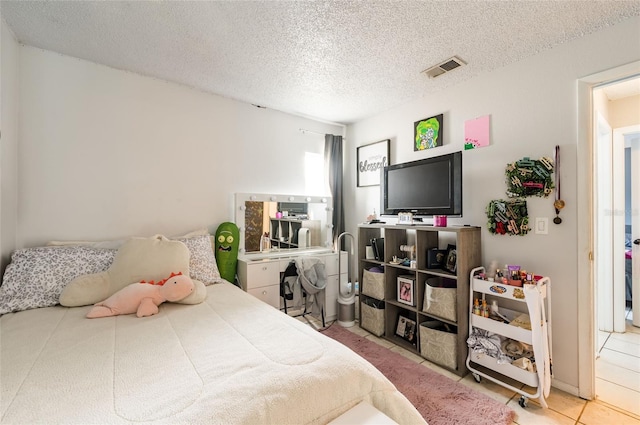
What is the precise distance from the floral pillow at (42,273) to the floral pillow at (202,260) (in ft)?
1.82

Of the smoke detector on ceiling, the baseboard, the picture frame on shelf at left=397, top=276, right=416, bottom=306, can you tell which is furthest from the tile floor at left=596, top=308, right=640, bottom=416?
the smoke detector on ceiling

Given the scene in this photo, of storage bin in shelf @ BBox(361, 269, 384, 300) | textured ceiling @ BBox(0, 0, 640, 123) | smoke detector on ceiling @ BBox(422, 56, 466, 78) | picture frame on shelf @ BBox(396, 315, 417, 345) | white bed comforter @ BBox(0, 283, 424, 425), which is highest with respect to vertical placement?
textured ceiling @ BBox(0, 0, 640, 123)

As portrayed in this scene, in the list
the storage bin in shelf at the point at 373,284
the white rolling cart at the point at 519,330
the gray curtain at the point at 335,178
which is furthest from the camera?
the gray curtain at the point at 335,178

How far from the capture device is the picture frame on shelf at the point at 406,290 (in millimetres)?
2439

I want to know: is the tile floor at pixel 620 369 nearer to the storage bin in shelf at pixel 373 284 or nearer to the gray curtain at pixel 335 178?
the storage bin in shelf at pixel 373 284

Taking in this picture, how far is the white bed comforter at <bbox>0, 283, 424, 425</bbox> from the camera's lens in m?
0.83

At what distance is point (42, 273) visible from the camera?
1736 mm

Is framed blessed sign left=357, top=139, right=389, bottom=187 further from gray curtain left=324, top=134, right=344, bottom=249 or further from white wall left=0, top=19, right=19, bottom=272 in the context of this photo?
white wall left=0, top=19, right=19, bottom=272

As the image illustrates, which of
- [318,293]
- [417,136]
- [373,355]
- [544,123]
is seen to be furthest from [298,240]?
A: [544,123]

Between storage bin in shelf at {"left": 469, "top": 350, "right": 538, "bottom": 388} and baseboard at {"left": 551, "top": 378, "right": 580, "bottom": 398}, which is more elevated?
storage bin in shelf at {"left": 469, "top": 350, "right": 538, "bottom": 388}

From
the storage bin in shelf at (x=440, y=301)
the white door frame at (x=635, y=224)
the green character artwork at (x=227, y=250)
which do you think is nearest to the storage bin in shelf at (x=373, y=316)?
the storage bin in shelf at (x=440, y=301)

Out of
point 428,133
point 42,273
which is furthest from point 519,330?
point 42,273

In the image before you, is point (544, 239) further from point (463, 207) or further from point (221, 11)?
point (221, 11)

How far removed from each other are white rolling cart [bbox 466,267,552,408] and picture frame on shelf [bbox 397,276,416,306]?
0.49 metres
